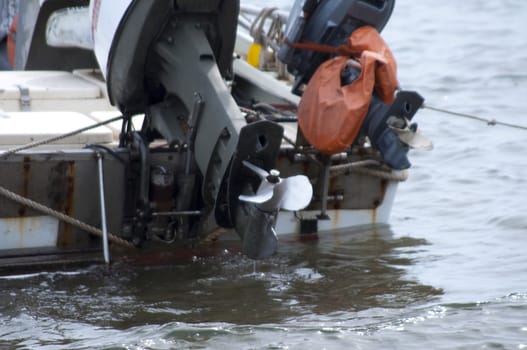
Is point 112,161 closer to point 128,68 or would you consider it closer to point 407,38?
point 128,68

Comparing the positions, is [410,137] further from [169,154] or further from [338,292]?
[169,154]

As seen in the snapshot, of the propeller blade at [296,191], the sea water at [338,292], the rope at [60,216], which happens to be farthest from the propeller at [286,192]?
the rope at [60,216]

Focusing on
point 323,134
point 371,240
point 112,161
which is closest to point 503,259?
point 371,240

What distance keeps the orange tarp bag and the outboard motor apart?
102 mm

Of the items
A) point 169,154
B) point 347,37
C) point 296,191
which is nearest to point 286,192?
point 296,191

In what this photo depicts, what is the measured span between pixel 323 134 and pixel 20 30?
4130 mm

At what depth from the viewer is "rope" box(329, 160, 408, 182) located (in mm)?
7875

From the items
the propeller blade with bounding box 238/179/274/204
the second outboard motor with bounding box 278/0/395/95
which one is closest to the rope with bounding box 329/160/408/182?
the second outboard motor with bounding box 278/0/395/95

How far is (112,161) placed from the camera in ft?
23.7

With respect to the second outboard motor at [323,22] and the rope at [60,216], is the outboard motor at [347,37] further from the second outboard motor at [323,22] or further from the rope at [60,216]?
the rope at [60,216]

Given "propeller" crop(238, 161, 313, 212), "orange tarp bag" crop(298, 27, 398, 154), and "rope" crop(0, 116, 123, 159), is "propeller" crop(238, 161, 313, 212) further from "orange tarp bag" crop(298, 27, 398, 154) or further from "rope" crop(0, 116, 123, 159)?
"rope" crop(0, 116, 123, 159)

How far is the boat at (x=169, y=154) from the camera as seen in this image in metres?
6.62

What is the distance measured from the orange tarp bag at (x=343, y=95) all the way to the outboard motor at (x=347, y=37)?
0.33 ft

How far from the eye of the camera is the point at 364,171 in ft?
26.3
